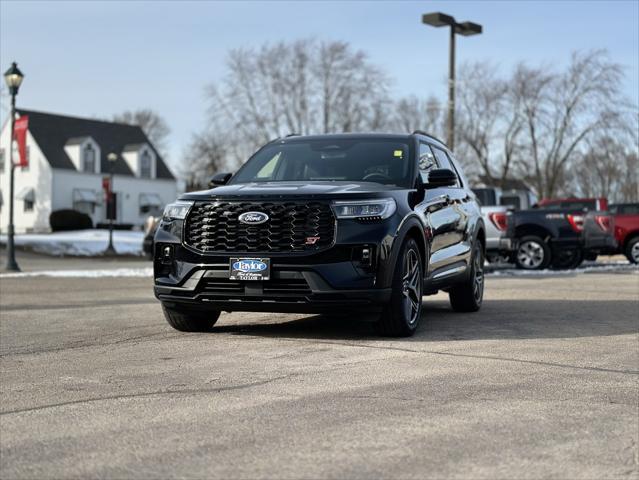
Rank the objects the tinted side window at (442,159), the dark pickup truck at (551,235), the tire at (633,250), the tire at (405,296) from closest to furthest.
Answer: the tire at (405,296) → the tinted side window at (442,159) → the dark pickup truck at (551,235) → the tire at (633,250)

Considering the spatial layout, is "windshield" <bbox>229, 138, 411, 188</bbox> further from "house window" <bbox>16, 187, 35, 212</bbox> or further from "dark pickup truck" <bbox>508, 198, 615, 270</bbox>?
"house window" <bbox>16, 187, 35, 212</bbox>

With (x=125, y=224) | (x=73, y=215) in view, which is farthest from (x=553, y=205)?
(x=125, y=224)

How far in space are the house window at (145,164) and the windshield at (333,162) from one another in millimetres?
52623

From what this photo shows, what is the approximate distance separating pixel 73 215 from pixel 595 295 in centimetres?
4260

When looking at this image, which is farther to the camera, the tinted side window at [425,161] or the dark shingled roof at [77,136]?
the dark shingled roof at [77,136]

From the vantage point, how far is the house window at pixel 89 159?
56.4 metres

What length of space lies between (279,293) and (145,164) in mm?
54968

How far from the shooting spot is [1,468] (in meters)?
3.62

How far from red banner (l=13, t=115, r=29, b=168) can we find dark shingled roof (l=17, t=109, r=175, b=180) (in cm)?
3272

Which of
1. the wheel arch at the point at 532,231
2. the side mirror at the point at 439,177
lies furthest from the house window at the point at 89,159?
the side mirror at the point at 439,177

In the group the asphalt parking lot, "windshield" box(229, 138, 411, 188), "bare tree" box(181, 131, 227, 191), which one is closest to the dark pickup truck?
the asphalt parking lot

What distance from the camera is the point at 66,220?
5134cm

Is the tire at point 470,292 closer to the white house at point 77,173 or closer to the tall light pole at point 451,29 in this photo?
the tall light pole at point 451,29

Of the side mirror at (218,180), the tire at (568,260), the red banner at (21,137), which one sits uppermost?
the red banner at (21,137)
